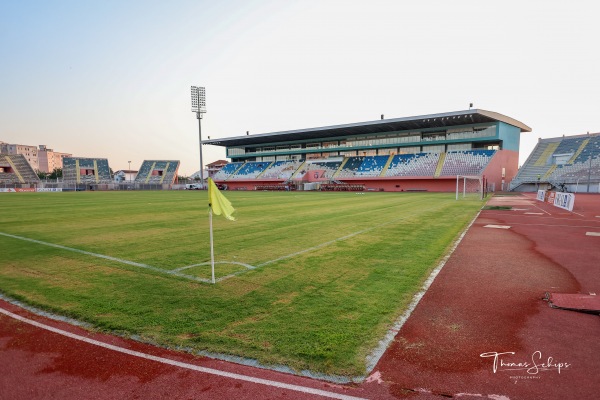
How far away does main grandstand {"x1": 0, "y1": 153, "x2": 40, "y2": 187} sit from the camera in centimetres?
6769

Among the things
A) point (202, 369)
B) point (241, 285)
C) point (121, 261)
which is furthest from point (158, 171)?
point (202, 369)

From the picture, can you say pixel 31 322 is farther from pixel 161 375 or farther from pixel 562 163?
pixel 562 163

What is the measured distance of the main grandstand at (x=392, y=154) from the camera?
52344mm

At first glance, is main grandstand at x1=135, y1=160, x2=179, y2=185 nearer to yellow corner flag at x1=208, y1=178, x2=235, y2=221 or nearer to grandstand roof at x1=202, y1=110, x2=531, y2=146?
grandstand roof at x1=202, y1=110, x2=531, y2=146

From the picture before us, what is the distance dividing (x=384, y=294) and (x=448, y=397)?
2.65 meters

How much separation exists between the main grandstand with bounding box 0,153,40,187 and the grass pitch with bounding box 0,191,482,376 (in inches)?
2910

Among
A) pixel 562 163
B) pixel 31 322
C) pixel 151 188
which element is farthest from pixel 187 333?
pixel 151 188

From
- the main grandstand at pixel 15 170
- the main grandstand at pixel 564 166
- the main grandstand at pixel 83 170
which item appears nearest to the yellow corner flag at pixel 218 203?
the main grandstand at pixel 564 166

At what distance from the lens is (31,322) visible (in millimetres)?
4777

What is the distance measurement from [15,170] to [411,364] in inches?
3610

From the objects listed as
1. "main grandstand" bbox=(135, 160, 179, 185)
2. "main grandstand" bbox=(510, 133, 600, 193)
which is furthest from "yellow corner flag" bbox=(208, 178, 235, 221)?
"main grandstand" bbox=(135, 160, 179, 185)

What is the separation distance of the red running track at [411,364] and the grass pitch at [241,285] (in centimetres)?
31

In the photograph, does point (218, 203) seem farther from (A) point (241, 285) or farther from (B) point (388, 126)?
(B) point (388, 126)

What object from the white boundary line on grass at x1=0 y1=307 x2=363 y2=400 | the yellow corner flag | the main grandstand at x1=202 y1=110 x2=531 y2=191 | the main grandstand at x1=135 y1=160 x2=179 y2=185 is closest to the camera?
the white boundary line on grass at x1=0 y1=307 x2=363 y2=400
